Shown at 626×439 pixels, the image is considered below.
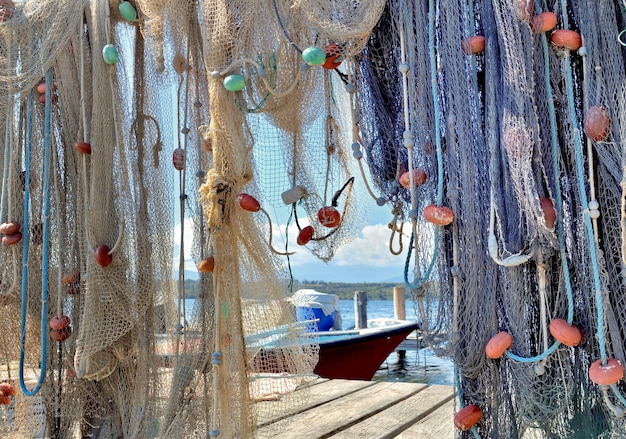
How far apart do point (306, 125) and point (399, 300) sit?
13.4 m

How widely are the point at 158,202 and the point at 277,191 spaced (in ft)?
1.72

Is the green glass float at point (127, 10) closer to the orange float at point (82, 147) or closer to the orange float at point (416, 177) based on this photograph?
the orange float at point (82, 147)

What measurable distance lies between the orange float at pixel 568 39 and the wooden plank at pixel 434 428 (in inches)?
69.9

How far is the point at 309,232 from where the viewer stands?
1913mm

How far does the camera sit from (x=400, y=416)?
2.91 metres

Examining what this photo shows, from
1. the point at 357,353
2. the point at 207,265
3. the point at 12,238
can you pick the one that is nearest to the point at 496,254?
the point at 207,265

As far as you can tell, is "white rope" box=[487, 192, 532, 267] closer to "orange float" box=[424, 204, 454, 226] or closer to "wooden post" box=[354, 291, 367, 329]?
"orange float" box=[424, 204, 454, 226]

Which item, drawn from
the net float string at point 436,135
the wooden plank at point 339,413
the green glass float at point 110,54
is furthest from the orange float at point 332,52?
the wooden plank at point 339,413

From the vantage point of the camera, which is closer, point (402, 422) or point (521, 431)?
point (521, 431)

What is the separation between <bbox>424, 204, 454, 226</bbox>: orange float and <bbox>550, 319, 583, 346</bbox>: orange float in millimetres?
383

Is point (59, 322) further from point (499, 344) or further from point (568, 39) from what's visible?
point (568, 39)

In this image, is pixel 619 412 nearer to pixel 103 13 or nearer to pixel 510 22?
pixel 510 22

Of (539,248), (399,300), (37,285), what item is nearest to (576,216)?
(539,248)

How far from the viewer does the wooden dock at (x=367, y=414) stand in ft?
8.52
